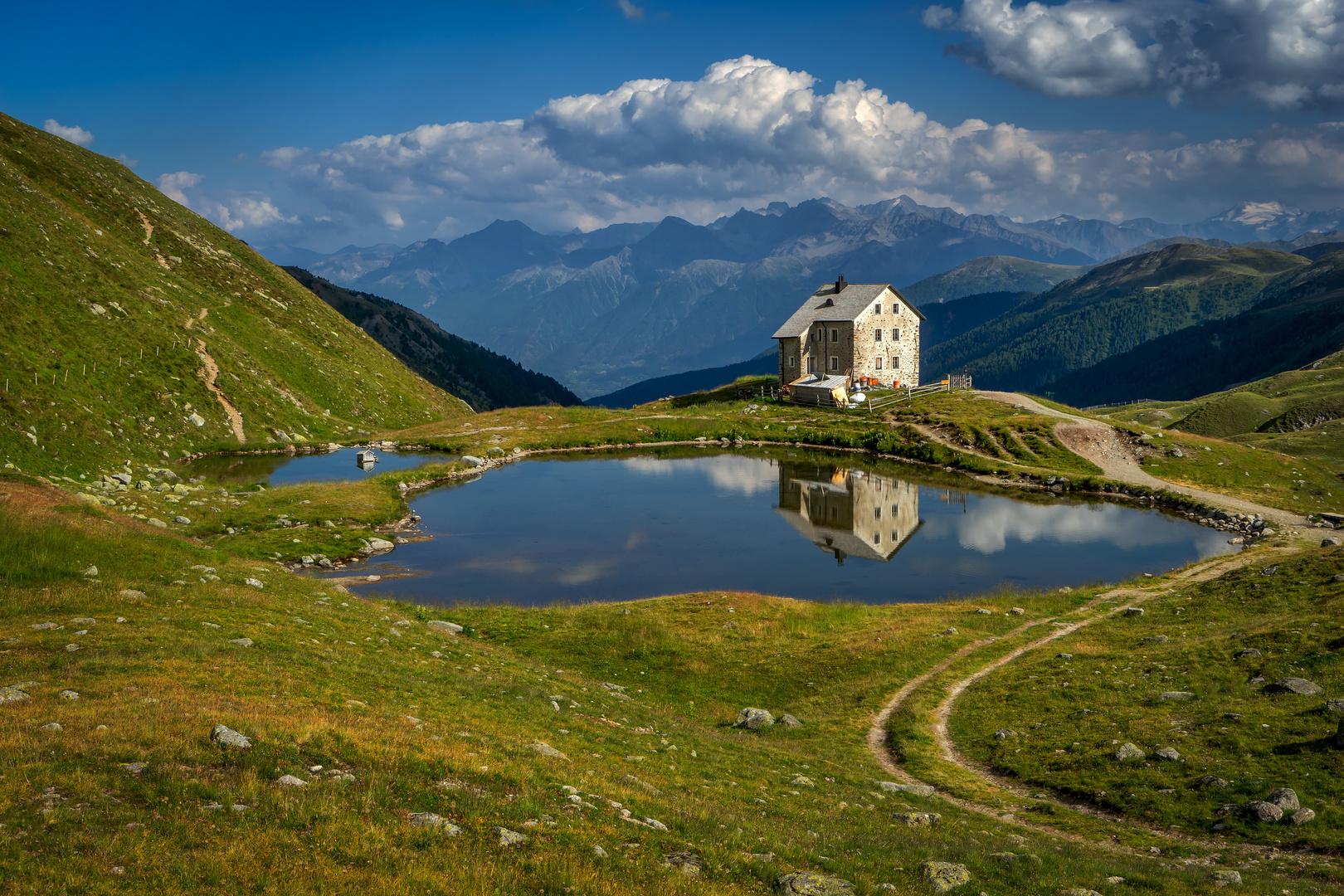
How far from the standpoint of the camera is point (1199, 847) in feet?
60.1

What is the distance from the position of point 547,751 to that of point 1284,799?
18030 mm

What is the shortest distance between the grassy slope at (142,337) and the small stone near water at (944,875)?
204 feet

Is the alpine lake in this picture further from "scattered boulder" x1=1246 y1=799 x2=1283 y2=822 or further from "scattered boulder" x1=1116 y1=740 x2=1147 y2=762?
"scattered boulder" x1=1246 y1=799 x2=1283 y2=822

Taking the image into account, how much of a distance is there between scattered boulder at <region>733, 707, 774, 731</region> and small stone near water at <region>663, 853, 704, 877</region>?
48.3 feet

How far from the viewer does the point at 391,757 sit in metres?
15.5

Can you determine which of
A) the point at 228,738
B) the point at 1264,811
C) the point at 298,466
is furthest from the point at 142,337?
the point at 1264,811

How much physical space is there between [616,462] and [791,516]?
33133mm

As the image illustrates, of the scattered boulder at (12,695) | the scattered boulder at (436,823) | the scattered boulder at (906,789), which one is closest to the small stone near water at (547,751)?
the scattered boulder at (436,823)

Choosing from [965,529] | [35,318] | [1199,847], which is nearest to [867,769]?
[1199,847]

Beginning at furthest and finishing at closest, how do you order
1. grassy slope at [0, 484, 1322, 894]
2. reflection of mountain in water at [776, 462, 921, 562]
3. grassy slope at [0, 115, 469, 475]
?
grassy slope at [0, 115, 469, 475] → reflection of mountain in water at [776, 462, 921, 562] → grassy slope at [0, 484, 1322, 894]

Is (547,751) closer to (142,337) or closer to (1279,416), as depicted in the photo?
(142,337)

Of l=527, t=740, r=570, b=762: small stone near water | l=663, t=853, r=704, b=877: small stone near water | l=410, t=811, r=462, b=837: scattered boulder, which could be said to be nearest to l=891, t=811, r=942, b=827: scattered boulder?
l=663, t=853, r=704, b=877: small stone near water

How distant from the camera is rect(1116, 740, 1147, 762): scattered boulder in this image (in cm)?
2319

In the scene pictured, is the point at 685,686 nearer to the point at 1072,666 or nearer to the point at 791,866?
the point at 1072,666
